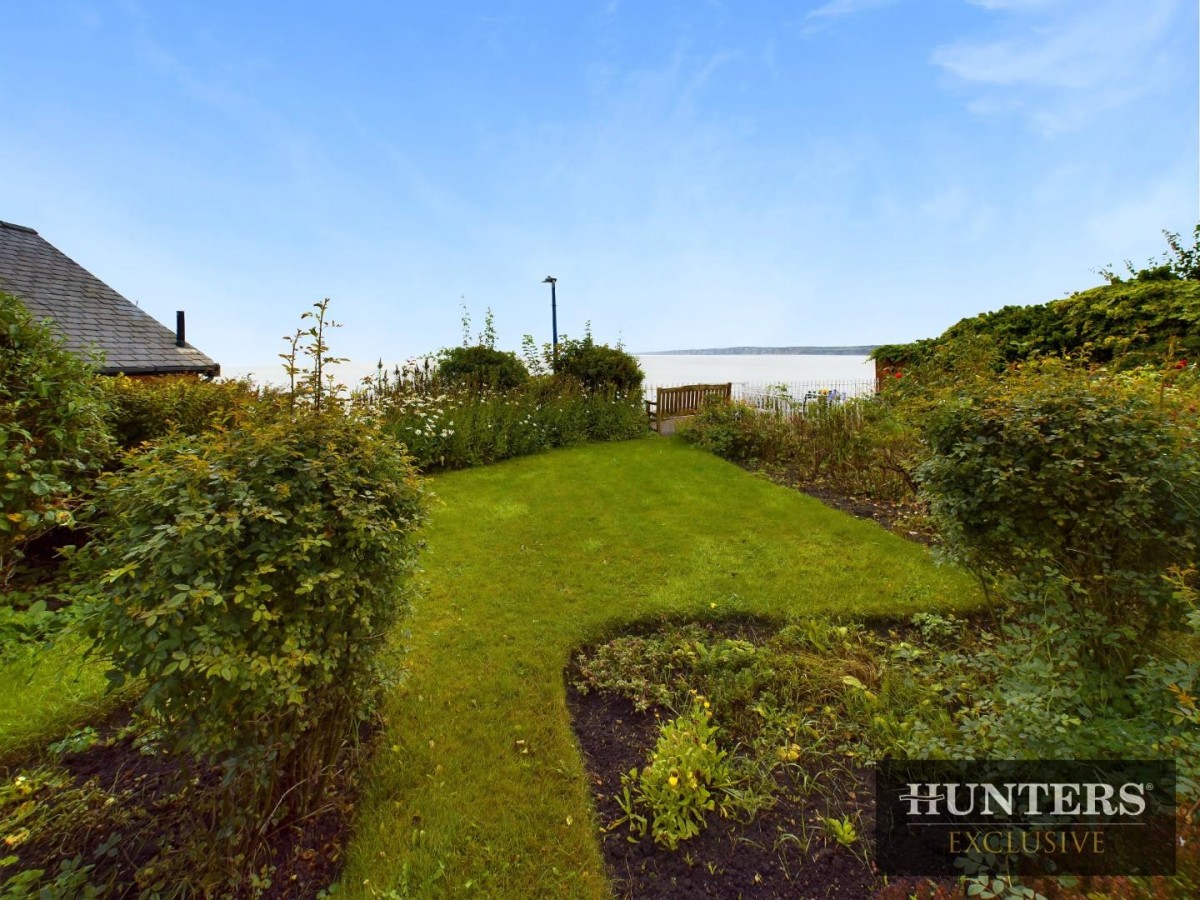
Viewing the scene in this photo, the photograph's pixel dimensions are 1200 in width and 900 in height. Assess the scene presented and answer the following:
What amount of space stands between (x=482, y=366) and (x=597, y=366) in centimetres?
300

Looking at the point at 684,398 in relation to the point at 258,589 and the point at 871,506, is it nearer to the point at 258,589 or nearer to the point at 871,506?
the point at 871,506

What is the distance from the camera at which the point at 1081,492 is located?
2332 millimetres

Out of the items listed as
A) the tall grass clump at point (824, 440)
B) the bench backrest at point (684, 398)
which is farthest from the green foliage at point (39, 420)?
the bench backrest at point (684, 398)

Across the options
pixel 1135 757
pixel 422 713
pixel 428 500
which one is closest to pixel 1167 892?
pixel 1135 757

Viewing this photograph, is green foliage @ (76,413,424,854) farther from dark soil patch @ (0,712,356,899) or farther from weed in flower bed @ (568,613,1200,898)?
weed in flower bed @ (568,613,1200,898)

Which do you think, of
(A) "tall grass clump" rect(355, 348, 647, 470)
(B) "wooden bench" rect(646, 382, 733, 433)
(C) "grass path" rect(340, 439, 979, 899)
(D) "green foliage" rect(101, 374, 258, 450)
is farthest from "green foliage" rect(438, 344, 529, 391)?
(D) "green foliage" rect(101, 374, 258, 450)

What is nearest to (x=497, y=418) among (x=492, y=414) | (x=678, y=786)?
(x=492, y=414)

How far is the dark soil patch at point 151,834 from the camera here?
1.65m

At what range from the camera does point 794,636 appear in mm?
3332

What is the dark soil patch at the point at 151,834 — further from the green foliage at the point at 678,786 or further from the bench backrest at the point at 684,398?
the bench backrest at the point at 684,398

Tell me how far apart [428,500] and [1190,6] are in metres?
6.67

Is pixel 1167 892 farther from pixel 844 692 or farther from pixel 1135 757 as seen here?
pixel 844 692

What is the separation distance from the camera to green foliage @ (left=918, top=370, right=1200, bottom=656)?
220 centimetres

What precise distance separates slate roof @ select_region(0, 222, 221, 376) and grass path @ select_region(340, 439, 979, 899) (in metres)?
6.47
